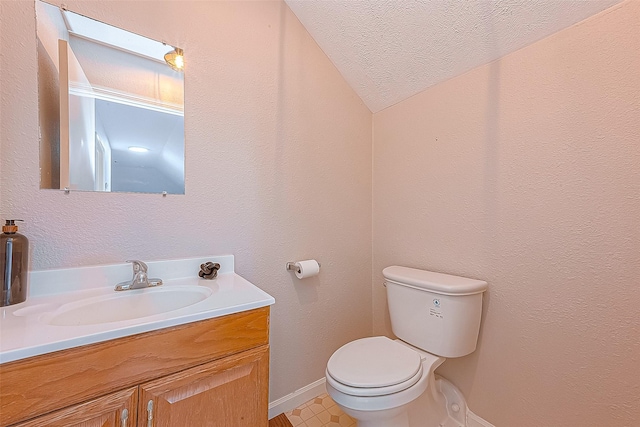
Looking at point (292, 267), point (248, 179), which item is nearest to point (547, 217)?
point (292, 267)

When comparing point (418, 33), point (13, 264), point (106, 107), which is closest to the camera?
point (13, 264)

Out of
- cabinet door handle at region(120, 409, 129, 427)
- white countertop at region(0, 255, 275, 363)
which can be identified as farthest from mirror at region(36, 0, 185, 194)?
cabinet door handle at region(120, 409, 129, 427)

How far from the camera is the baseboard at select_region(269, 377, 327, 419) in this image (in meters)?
1.39

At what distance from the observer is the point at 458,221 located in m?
1.32

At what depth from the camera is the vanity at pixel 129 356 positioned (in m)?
0.58

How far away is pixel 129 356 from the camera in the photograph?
0.67 m

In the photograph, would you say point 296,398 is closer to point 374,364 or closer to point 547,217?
point 374,364

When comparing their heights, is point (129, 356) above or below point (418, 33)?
below

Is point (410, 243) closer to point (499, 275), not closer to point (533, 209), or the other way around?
point (499, 275)

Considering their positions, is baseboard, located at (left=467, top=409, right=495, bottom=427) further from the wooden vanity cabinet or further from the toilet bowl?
the wooden vanity cabinet

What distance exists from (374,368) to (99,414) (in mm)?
877

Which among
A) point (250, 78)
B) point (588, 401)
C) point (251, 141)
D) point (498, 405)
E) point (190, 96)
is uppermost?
point (250, 78)

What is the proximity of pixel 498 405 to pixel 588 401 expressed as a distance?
34 centimetres

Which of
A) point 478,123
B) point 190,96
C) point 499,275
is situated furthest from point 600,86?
point 190,96
